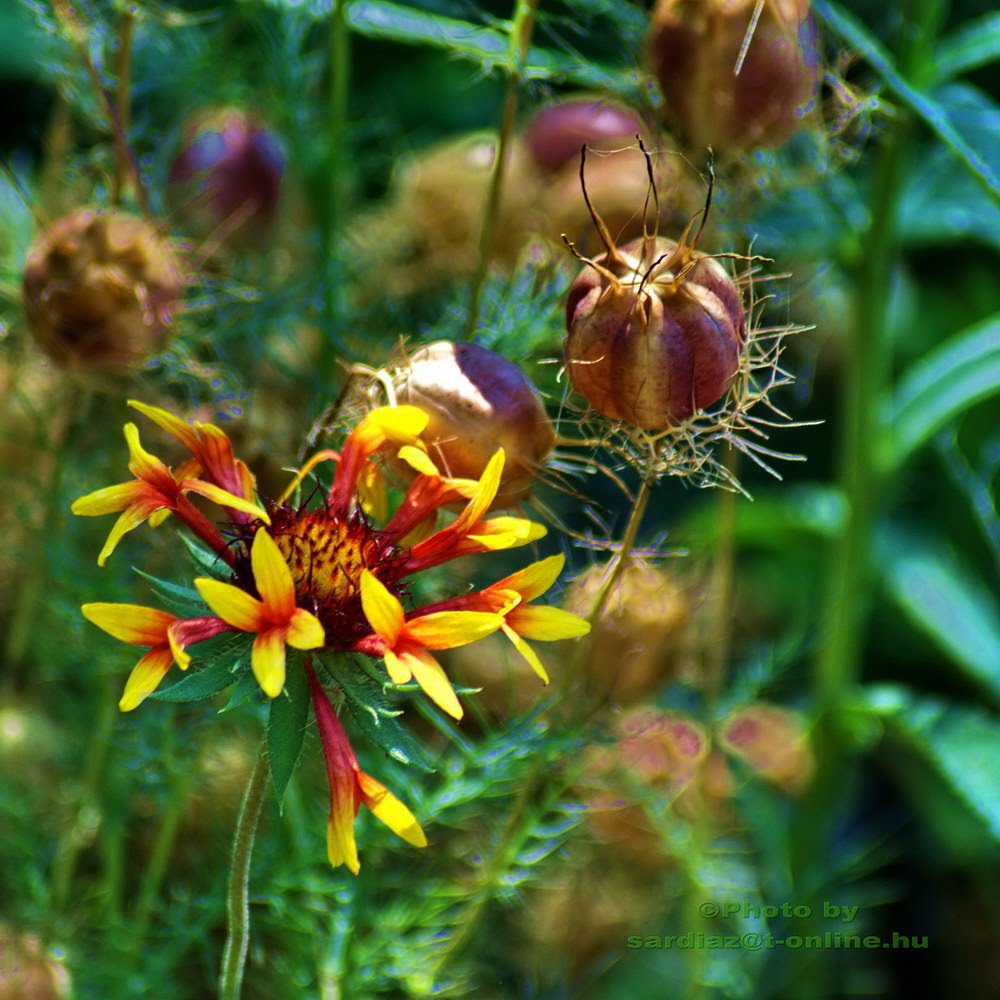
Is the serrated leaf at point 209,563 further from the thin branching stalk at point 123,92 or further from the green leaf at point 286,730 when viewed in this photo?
the thin branching stalk at point 123,92

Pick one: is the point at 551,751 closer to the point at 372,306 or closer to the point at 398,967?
the point at 398,967

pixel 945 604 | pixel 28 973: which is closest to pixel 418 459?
pixel 28 973

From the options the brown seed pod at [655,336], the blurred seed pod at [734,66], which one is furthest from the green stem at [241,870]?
the blurred seed pod at [734,66]

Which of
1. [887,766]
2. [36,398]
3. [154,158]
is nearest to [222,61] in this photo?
[154,158]

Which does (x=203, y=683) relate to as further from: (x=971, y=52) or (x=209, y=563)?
(x=971, y=52)

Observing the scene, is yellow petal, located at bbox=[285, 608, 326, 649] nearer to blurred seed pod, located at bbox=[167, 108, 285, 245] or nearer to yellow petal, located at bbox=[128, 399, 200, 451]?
yellow petal, located at bbox=[128, 399, 200, 451]

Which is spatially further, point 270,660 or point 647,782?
point 647,782

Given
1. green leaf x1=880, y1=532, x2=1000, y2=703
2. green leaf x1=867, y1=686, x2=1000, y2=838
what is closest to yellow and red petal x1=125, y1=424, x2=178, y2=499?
green leaf x1=867, y1=686, x2=1000, y2=838
